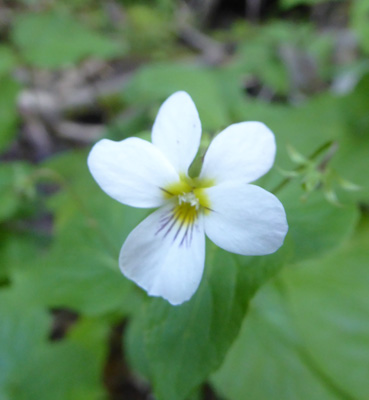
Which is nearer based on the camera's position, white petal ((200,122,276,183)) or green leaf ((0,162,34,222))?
white petal ((200,122,276,183))

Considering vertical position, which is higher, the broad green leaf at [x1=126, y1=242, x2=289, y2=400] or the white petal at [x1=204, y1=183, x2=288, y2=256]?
the white petal at [x1=204, y1=183, x2=288, y2=256]

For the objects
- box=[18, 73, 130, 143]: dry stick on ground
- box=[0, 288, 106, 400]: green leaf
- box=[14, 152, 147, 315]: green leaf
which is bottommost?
box=[18, 73, 130, 143]: dry stick on ground

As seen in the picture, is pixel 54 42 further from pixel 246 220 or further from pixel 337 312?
pixel 246 220

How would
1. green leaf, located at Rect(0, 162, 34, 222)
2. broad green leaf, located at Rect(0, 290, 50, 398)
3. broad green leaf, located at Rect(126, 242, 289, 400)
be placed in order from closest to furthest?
broad green leaf, located at Rect(126, 242, 289, 400) < broad green leaf, located at Rect(0, 290, 50, 398) < green leaf, located at Rect(0, 162, 34, 222)

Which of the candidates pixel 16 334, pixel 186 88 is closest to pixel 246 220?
pixel 16 334

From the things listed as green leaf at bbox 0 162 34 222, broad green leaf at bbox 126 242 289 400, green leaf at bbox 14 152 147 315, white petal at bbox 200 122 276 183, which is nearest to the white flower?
white petal at bbox 200 122 276 183

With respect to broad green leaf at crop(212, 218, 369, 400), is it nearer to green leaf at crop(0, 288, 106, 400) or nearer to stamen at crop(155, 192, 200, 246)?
green leaf at crop(0, 288, 106, 400)

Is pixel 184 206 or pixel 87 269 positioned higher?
pixel 184 206
